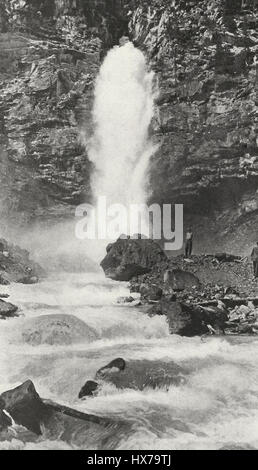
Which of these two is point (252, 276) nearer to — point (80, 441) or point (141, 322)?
point (141, 322)

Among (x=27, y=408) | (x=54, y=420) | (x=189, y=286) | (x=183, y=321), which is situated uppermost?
(x=27, y=408)

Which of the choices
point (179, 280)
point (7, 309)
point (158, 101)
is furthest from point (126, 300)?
point (158, 101)

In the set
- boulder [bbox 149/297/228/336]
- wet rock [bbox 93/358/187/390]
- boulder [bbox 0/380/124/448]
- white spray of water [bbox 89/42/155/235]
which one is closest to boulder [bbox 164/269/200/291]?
boulder [bbox 149/297/228/336]

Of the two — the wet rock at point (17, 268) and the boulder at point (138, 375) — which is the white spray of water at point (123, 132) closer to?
the wet rock at point (17, 268)

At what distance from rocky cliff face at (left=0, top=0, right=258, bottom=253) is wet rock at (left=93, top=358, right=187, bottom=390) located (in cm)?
1935

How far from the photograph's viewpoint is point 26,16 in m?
31.1

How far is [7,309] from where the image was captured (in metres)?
14.0

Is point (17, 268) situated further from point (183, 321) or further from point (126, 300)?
point (183, 321)

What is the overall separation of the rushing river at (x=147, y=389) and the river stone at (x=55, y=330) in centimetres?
17

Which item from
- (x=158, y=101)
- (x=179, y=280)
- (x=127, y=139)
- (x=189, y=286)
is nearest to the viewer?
(x=189, y=286)

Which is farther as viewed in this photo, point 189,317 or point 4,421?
point 189,317

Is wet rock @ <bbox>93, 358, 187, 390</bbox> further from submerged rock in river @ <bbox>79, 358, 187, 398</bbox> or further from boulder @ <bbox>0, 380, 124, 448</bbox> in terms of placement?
boulder @ <bbox>0, 380, 124, 448</bbox>

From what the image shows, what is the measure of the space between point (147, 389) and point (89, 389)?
114 centimetres

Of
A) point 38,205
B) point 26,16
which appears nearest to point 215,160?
point 38,205
